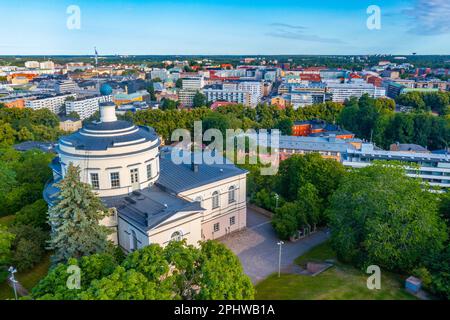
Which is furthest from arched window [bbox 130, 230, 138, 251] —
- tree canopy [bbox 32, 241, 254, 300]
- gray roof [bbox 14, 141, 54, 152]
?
gray roof [bbox 14, 141, 54, 152]

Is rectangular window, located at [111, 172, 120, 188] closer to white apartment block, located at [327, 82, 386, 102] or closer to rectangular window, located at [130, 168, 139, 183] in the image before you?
rectangular window, located at [130, 168, 139, 183]

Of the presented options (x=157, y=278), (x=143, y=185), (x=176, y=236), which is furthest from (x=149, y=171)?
(x=157, y=278)

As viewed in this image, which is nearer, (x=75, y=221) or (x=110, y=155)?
(x=75, y=221)

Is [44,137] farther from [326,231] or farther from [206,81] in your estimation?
[206,81]

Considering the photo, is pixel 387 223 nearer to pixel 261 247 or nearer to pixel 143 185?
pixel 261 247

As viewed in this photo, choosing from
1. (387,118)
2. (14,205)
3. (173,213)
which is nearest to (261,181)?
(173,213)

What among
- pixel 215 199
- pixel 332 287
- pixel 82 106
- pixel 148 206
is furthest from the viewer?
pixel 82 106

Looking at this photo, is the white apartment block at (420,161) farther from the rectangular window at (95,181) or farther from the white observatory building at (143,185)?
the rectangular window at (95,181)

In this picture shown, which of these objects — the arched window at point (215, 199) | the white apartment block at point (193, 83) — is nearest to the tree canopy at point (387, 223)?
the arched window at point (215, 199)
